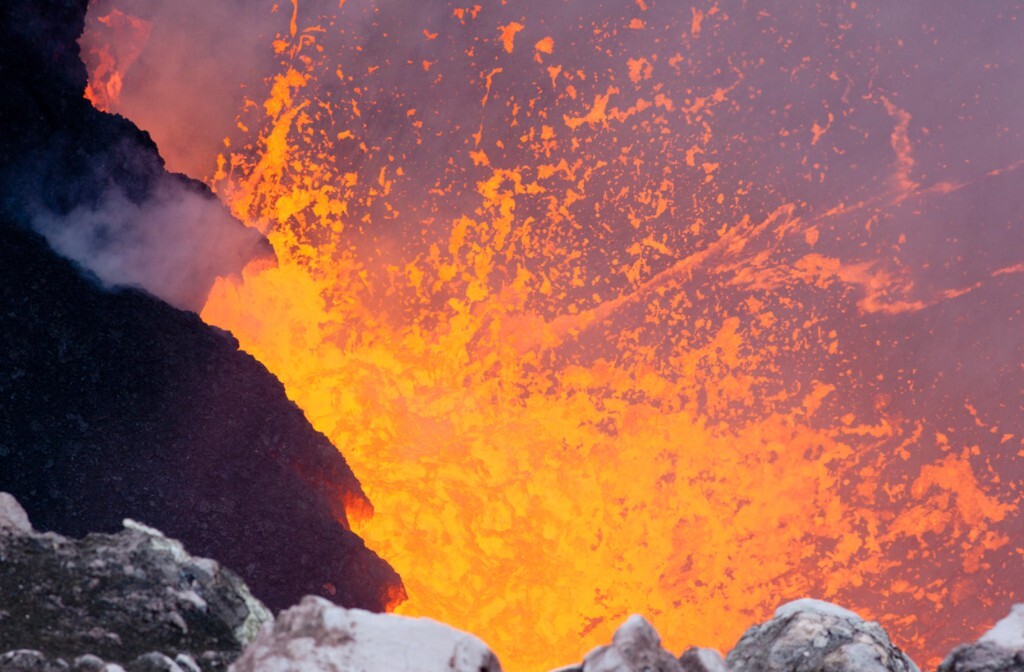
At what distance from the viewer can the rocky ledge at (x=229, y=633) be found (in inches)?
121

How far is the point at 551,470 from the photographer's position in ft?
45.3

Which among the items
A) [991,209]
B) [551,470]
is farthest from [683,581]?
[991,209]

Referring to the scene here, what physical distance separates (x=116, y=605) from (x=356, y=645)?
1106 mm

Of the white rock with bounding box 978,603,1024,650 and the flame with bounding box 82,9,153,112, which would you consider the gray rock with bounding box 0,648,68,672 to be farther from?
the flame with bounding box 82,9,153,112

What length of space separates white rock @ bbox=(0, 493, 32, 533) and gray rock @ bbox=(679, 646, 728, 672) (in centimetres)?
255

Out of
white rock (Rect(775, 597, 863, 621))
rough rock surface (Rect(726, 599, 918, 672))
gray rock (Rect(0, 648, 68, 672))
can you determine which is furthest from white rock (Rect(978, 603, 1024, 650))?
gray rock (Rect(0, 648, 68, 672))

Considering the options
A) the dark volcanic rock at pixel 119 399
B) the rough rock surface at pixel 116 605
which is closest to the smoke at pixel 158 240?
the dark volcanic rock at pixel 119 399

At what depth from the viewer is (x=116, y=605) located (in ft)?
11.8

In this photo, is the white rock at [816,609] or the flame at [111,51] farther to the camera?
the flame at [111,51]

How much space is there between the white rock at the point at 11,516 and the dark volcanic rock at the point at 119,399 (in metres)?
3.75

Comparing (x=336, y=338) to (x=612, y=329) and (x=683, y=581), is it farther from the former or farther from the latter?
(x=683, y=581)

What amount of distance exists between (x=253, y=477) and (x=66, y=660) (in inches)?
221

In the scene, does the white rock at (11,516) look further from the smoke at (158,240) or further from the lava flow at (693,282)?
the lava flow at (693,282)

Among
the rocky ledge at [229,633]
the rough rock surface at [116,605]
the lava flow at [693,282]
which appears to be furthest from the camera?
the lava flow at [693,282]
